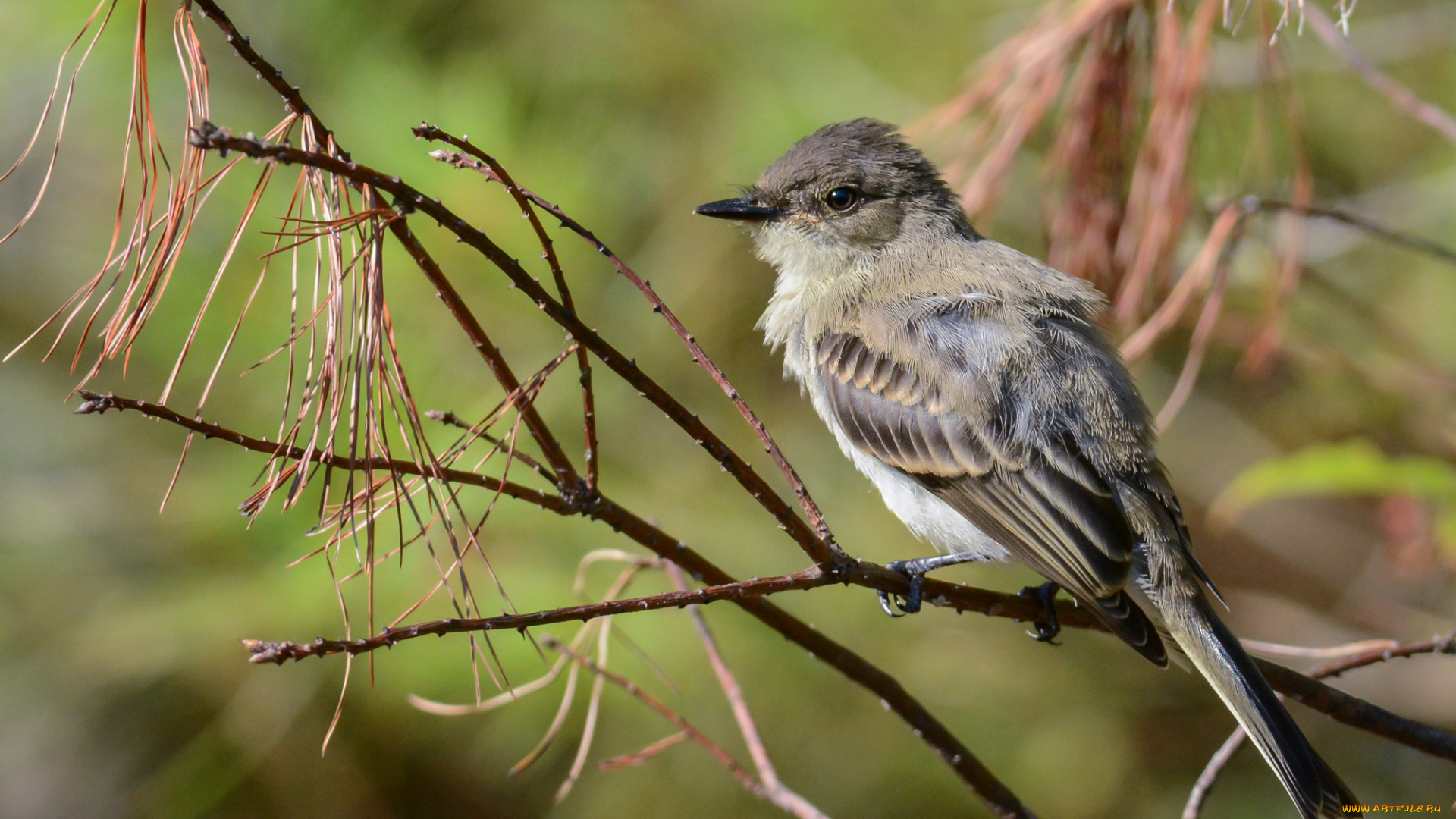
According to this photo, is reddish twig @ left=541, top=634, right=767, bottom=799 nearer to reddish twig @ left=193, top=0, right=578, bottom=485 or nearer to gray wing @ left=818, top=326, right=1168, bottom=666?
reddish twig @ left=193, top=0, right=578, bottom=485

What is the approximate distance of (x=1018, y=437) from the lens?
2.43 metres

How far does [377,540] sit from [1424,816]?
12.5 ft

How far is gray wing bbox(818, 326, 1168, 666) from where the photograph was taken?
221 centimetres

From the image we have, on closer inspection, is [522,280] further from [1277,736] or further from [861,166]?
[861,166]

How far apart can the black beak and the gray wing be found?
52 cm

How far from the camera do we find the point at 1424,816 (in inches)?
154

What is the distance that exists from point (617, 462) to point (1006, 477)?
1590 mm

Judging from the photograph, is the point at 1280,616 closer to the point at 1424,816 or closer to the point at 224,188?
the point at 1424,816

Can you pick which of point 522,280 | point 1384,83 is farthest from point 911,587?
point 1384,83

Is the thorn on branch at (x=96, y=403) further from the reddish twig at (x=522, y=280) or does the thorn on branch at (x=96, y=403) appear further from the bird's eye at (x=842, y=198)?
the bird's eye at (x=842, y=198)

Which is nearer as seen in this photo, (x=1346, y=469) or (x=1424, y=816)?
(x=1346, y=469)

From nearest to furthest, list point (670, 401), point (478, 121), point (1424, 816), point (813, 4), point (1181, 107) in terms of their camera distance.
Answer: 1. point (670, 401)
2. point (1181, 107)
3. point (478, 121)
4. point (1424, 816)
5. point (813, 4)

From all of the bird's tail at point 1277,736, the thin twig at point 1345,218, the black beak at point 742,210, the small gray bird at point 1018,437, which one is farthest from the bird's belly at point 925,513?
the thin twig at point 1345,218

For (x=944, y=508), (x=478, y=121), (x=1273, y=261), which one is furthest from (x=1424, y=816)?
(x=478, y=121)
